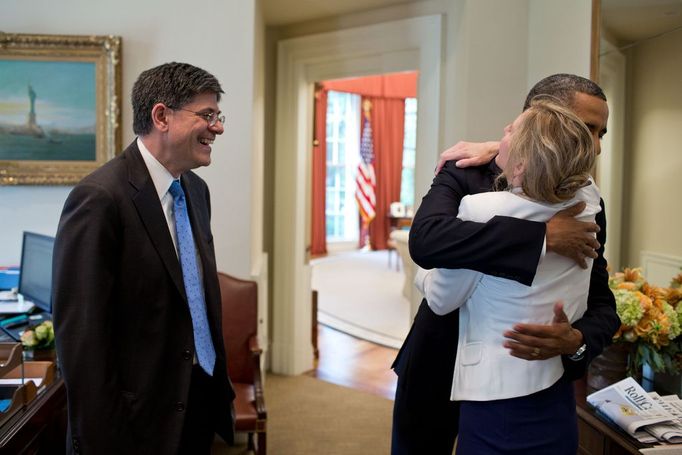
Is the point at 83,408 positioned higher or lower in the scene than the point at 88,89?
lower

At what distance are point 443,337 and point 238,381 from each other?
2.05m

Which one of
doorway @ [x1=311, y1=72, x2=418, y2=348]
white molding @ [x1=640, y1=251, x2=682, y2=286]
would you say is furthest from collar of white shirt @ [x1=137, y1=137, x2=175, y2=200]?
doorway @ [x1=311, y1=72, x2=418, y2=348]

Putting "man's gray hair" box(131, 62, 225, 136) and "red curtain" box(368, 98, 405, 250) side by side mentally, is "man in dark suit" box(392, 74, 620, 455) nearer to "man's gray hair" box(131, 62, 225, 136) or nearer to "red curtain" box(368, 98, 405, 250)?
"man's gray hair" box(131, 62, 225, 136)

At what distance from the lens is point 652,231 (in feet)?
7.80

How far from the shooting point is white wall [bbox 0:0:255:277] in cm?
325

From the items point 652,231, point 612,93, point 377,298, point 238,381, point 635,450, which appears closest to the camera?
point 635,450

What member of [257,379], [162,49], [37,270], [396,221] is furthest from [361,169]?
[37,270]

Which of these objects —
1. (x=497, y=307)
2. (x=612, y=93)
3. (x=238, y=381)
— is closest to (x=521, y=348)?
(x=497, y=307)

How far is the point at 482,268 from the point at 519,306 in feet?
0.40

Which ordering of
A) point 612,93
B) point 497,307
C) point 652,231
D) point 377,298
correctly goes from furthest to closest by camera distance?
point 377,298 < point 612,93 < point 652,231 < point 497,307

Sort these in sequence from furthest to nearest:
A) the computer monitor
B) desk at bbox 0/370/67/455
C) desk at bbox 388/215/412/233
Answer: desk at bbox 388/215/412/233
the computer monitor
desk at bbox 0/370/67/455

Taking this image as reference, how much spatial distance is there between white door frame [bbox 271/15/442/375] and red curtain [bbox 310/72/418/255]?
6.09 meters

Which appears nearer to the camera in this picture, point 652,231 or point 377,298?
point 652,231

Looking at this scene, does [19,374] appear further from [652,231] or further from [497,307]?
[652,231]
